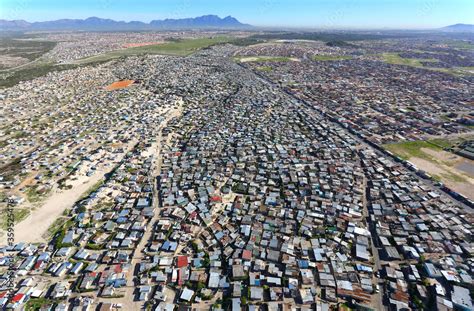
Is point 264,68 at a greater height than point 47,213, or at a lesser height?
greater

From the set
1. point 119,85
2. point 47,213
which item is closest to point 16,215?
point 47,213

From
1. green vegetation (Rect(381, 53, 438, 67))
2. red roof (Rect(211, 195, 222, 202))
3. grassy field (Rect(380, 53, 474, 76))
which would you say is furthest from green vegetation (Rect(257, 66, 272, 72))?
red roof (Rect(211, 195, 222, 202))

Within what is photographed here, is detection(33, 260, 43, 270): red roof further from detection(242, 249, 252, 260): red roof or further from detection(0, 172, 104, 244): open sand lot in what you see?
detection(242, 249, 252, 260): red roof

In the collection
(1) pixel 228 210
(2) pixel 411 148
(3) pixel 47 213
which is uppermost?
(2) pixel 411 148

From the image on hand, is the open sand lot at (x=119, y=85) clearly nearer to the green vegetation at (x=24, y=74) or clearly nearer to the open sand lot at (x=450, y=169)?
the green vegetation at (x=24, y=74)

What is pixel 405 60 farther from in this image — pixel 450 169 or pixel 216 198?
pixel 216 198

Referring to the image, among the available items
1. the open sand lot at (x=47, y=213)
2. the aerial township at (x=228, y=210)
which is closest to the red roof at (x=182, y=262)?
the aerial township at (x=228, y=210)

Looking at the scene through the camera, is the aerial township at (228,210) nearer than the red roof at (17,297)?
No
